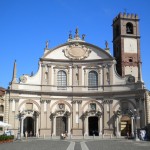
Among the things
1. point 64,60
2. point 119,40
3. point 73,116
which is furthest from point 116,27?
point 73,116

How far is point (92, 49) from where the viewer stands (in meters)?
53.1

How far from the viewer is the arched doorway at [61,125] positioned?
49.9m

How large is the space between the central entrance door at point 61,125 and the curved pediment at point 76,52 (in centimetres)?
1043

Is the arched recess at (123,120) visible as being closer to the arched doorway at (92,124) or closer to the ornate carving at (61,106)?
the arched doorway at (92,124)

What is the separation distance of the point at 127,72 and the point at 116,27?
9902mm

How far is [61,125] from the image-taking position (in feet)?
164

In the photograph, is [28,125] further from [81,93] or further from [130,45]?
[130,45]

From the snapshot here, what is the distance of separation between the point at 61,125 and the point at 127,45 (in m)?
18.1

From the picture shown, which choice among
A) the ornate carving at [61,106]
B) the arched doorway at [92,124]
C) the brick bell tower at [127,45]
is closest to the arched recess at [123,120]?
the arched doorway at [92,124]

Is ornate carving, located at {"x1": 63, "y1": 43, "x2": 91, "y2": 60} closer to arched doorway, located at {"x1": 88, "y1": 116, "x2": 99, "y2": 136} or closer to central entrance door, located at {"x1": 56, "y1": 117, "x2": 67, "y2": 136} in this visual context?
arched doorway, located at {"x1": 88, "y1": 116, "x2": 99, "y2": 136}

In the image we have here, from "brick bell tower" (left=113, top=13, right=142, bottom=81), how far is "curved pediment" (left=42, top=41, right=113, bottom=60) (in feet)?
11.5

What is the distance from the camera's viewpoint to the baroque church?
48.6m

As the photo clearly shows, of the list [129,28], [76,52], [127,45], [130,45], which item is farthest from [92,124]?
[129,28]

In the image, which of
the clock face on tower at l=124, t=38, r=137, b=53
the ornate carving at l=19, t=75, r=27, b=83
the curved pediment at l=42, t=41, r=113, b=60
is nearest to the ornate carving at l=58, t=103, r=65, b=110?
the ornate carving at l=19, t=75, r=27, b=83
